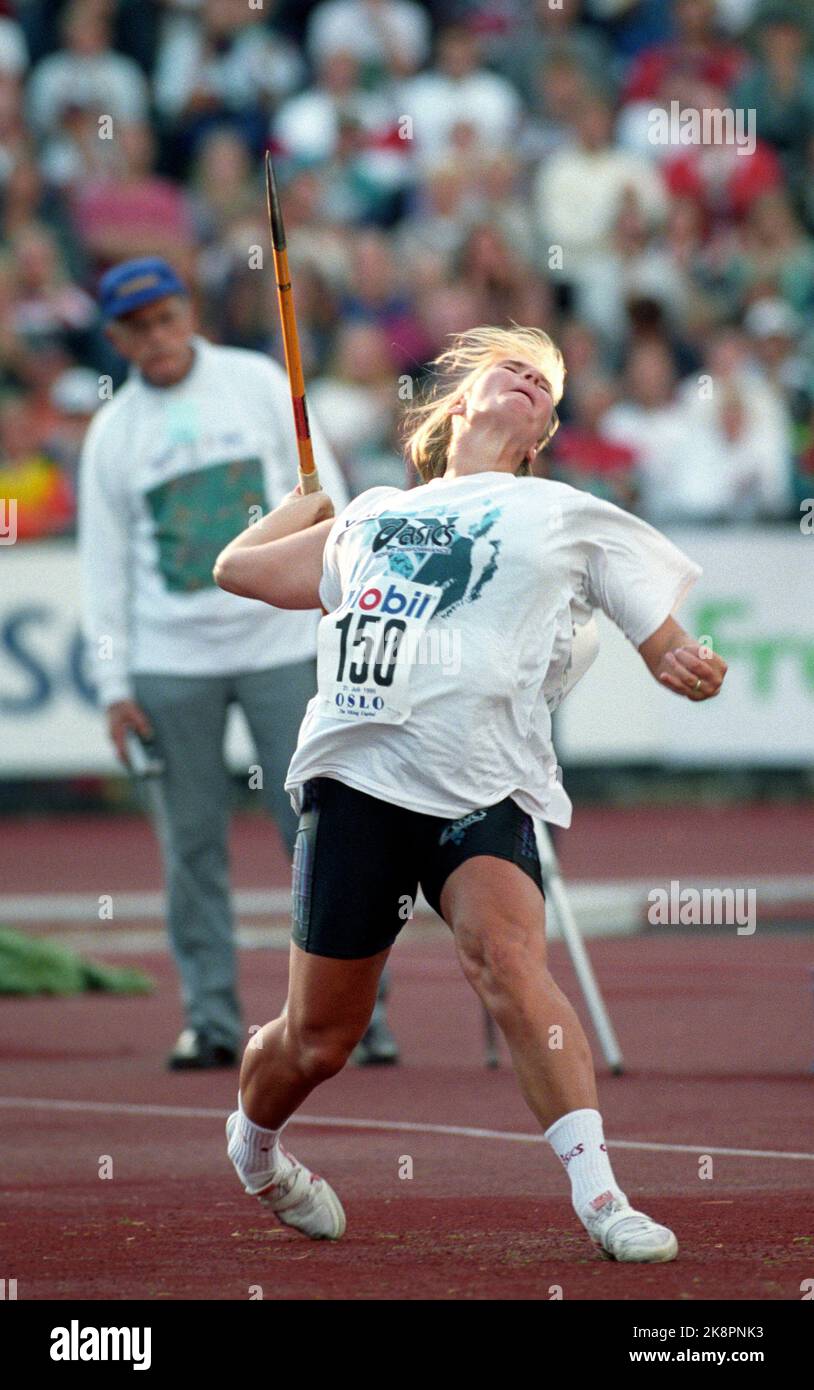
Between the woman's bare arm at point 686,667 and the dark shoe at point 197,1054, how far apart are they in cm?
371

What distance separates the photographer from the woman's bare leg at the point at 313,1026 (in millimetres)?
5434

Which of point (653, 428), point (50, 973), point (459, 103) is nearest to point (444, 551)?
point (50, 973)

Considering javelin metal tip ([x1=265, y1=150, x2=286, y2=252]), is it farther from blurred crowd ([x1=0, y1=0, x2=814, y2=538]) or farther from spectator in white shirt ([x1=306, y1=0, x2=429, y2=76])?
spectator in white shirt ([x1=306, y1=0, x2=429, y2=76])

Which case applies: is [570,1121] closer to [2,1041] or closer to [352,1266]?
[352,1266]

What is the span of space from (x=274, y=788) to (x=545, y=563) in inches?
125

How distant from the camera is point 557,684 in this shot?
18.2ft

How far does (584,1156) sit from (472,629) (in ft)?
3.54

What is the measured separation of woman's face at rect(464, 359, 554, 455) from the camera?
5.62 metres

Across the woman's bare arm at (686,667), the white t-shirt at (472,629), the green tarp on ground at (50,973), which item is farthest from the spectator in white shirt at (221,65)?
the woman's bare arm at (686,667)

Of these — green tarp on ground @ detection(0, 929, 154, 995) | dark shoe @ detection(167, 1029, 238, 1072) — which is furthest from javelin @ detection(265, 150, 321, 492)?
green tarp on ground @ detection(0, 929, 154, 995)

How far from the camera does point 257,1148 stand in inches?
224

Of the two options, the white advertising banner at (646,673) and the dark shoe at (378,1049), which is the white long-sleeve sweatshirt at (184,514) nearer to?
the dark shoe at (378,1049)

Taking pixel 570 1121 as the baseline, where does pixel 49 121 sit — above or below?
above
